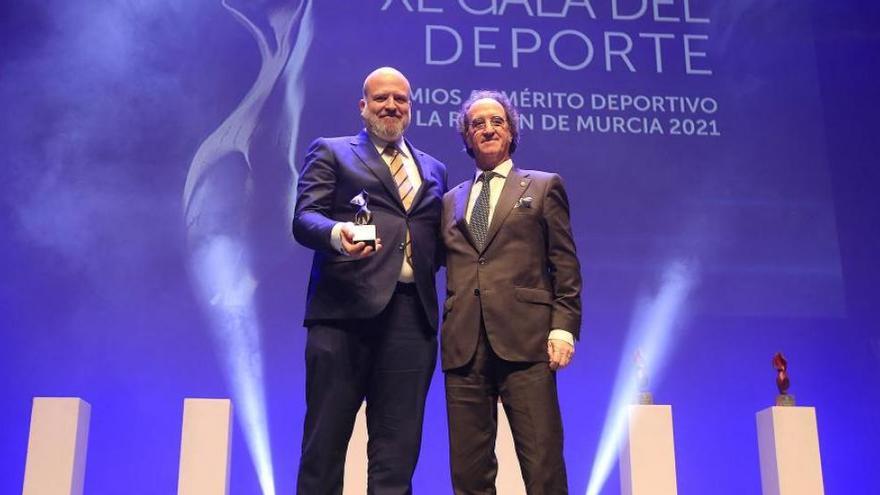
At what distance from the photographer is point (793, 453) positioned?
12.2ft

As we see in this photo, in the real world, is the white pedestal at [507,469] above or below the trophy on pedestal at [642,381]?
below

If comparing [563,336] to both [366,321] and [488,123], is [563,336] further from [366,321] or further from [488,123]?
[488,123]

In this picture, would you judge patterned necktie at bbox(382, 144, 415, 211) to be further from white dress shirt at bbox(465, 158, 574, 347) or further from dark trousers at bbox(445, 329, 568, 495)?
dark trousers at bbox(445, 329, 568, 495)

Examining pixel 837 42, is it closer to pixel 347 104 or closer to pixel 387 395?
pixel 347 104

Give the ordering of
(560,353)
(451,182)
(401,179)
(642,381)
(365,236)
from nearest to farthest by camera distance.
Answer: (365,236)
(560,353)
(401,179)
(642,381)
(451,182)

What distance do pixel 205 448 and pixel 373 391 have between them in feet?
4.68

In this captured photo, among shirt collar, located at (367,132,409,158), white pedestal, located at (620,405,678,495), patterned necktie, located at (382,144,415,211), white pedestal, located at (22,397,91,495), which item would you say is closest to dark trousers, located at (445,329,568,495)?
patterned necktie, located at (382,144,415,211)

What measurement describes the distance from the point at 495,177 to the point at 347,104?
6.77 feet

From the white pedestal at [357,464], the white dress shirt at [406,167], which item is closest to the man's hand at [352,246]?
the white dress shirt at [406,167]

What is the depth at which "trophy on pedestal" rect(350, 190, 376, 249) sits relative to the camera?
2.15 m

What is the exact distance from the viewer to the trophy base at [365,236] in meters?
2.15

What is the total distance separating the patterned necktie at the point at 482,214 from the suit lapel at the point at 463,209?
1 centimetres

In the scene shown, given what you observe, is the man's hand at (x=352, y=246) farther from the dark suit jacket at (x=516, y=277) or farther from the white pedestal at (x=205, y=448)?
the white pedestal at (x=205, y=448)

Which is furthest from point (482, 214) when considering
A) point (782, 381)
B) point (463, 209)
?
point (782, 381)
